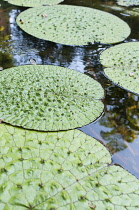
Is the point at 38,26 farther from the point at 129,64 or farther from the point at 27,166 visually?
the point at 27,166

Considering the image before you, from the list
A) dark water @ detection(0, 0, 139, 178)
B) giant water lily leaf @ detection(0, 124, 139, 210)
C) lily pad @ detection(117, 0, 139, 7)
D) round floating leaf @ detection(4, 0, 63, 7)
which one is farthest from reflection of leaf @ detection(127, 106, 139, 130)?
lily pad @ detection(117, 0, 139, 7)

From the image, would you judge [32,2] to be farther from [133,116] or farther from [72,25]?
[133,116]

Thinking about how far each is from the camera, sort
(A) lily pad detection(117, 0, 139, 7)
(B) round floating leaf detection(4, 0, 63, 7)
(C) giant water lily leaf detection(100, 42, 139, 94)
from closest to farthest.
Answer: (C) giant water lily leaf detection(100, 42, 139, 94), (B) round floating leaf detection(4, 0, 63, 7), (A) lily pad detection(117, 0, 139, 7)

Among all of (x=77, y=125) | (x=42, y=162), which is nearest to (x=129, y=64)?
(x=77, y=125)

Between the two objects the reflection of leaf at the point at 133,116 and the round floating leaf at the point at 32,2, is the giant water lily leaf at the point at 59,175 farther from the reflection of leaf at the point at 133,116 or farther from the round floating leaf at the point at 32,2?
the round floating leaf at the point at 32,2

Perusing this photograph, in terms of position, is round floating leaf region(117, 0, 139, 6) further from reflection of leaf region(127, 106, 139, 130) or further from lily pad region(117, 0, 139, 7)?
reflection of leaf region(127, 106, 139, 130)

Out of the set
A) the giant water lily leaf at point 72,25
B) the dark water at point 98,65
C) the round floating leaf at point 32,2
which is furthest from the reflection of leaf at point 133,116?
the round floating leaf at point 32,2
